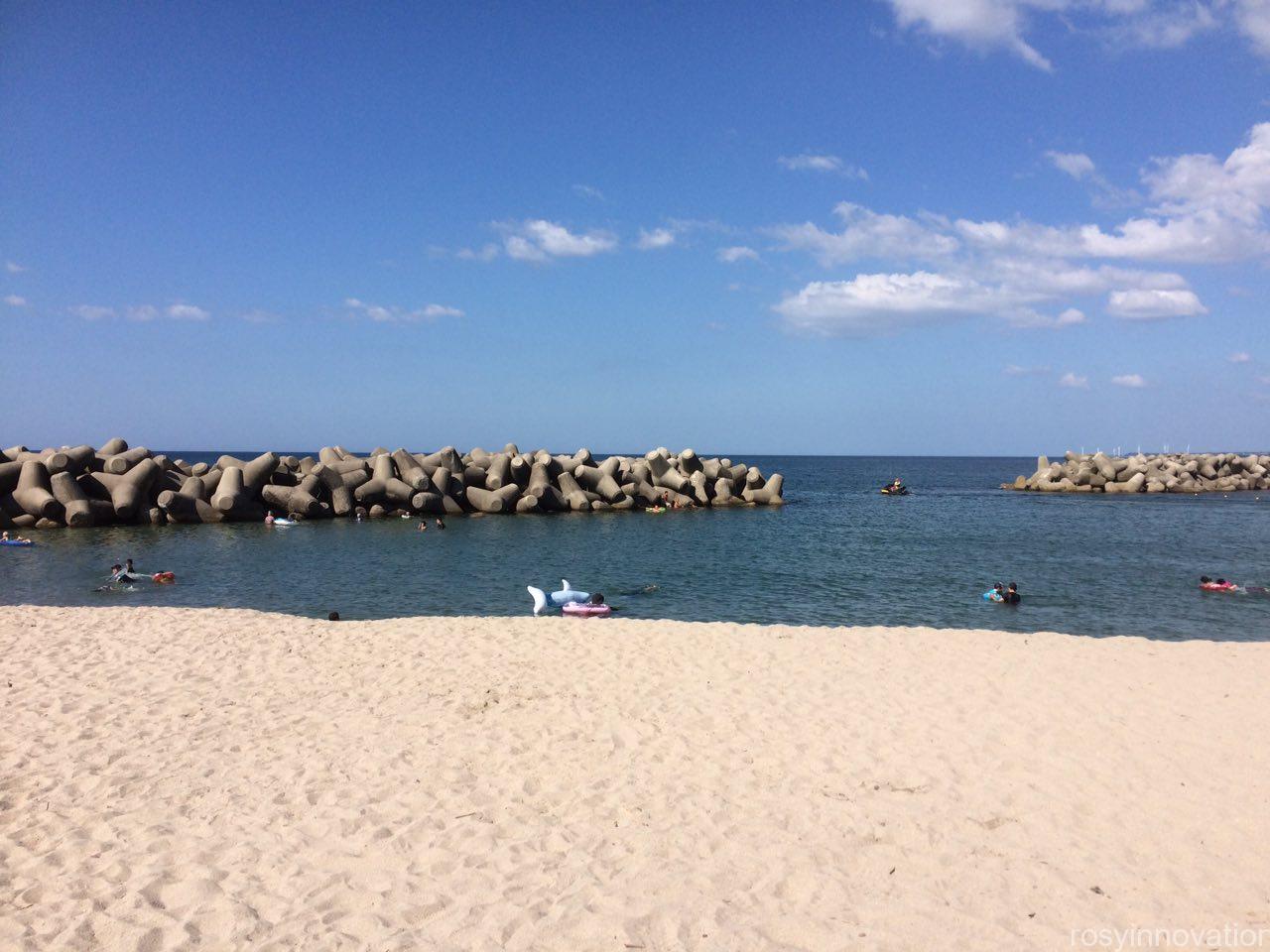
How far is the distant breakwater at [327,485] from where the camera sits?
26719 millimetres

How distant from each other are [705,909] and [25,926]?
372cm

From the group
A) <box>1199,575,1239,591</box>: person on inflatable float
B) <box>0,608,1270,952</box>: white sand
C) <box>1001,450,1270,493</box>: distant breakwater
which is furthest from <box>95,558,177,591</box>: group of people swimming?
<box>1001,450,1270,493</box>: distant breakwater

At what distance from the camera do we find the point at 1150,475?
185 feet

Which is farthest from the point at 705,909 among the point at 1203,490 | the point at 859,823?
the point at 1203,490

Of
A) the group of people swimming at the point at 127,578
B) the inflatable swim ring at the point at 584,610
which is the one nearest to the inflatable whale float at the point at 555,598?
the inflatable swim ring at the point at 584,610

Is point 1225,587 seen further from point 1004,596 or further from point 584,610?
point 584,610

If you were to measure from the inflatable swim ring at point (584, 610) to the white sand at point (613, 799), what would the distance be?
12.8 feet

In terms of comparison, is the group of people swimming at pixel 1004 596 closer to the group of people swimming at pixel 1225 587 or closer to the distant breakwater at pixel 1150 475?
the group of people swimming at pixel 1225 587

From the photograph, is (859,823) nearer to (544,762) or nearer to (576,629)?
(544,762)

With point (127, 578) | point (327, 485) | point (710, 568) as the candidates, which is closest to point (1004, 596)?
point (710, 568)

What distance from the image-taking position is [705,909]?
475 cm

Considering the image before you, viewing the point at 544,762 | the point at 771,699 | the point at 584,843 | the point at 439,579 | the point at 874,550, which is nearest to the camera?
the point at 584,843

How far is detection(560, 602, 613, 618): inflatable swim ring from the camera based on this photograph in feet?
47.4

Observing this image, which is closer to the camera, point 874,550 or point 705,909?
point 705,909
